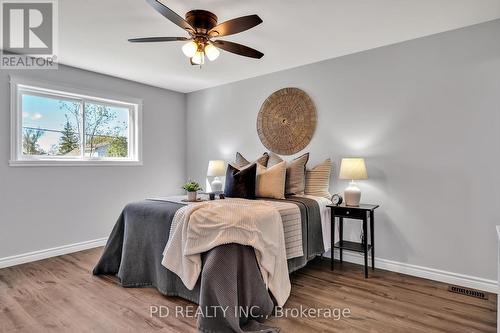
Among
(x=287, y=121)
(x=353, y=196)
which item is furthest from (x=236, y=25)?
(x=353, y=196)

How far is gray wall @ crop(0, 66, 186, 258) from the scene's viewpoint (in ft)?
10.9

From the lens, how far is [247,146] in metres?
4.45

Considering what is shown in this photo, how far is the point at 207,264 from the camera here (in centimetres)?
202

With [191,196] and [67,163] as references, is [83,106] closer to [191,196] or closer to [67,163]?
[67,163]

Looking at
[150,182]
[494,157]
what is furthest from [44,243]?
[494,157]

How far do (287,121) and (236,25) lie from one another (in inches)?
76.0

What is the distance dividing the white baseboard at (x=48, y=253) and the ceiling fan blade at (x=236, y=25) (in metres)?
3.27

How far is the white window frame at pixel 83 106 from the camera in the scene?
11.0 ft

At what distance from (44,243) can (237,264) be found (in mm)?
2872

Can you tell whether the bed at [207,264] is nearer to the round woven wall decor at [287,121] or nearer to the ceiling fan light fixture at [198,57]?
the round woven wall decor at [287,121]

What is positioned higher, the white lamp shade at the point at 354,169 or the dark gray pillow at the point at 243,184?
the white lamp shade at the point at 354,169

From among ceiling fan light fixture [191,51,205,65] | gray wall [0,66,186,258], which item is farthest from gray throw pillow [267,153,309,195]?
gray wall [0,66,186,258]

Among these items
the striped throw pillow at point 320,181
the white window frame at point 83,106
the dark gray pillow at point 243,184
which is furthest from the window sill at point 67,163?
the striped throw pillow at point 320,181

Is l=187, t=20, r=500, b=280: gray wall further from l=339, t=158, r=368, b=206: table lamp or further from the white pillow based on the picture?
the white pillow
